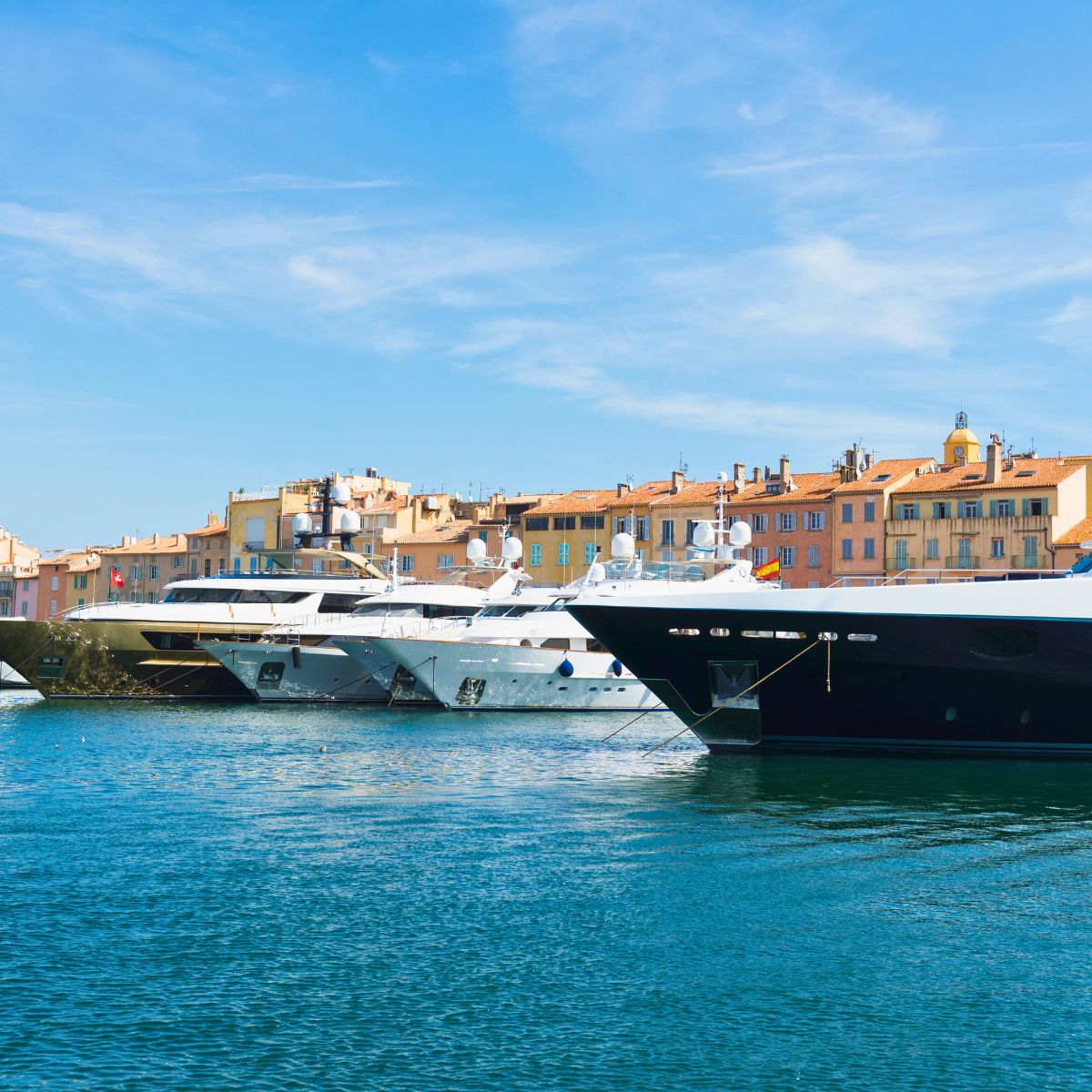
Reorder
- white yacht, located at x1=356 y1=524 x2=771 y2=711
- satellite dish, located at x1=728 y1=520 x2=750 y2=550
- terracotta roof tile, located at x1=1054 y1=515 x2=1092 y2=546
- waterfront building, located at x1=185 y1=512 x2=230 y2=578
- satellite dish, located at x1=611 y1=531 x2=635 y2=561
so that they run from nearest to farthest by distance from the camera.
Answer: white yacht, located at x1=356 y1=524 x2=771 y2=711, satellite dish, located at x1=728 y1=520 x2=750 y2=550, satellite dish, located at x1=611 y1=531 x2=635 y2=561, terracotta roof tile, located at x1=1054 y1=515 x2=1092 y2=546, waterfront building, located at x1=185 y1=512 x2=230 y2=578

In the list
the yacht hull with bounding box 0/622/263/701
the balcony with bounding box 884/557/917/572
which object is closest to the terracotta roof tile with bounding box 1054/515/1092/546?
the balcony with bounding box 884/557/917/572

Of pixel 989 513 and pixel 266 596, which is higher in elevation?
pixel 989 513

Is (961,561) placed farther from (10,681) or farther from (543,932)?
(543,932)

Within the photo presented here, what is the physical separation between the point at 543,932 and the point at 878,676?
1693 centimetres

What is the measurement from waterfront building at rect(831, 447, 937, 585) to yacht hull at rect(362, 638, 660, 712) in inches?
1304

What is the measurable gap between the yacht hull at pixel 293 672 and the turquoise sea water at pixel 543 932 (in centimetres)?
2267

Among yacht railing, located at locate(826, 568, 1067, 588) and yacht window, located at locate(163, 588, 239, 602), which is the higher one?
yacht railing, located at locate(826, 568, 1067, 588)

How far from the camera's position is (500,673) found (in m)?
A: 47.9

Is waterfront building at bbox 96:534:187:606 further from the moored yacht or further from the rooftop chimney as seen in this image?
the moored yacht

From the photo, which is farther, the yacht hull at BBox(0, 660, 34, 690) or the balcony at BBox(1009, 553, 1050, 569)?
the balcony at BBox(1009, 553, 1050, 569)

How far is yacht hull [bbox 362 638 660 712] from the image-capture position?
4766cm

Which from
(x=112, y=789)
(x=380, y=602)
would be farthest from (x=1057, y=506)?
(x=112, y=789)

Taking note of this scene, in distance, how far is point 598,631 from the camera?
32500 millimetres

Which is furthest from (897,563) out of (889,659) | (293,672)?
(889,659)
